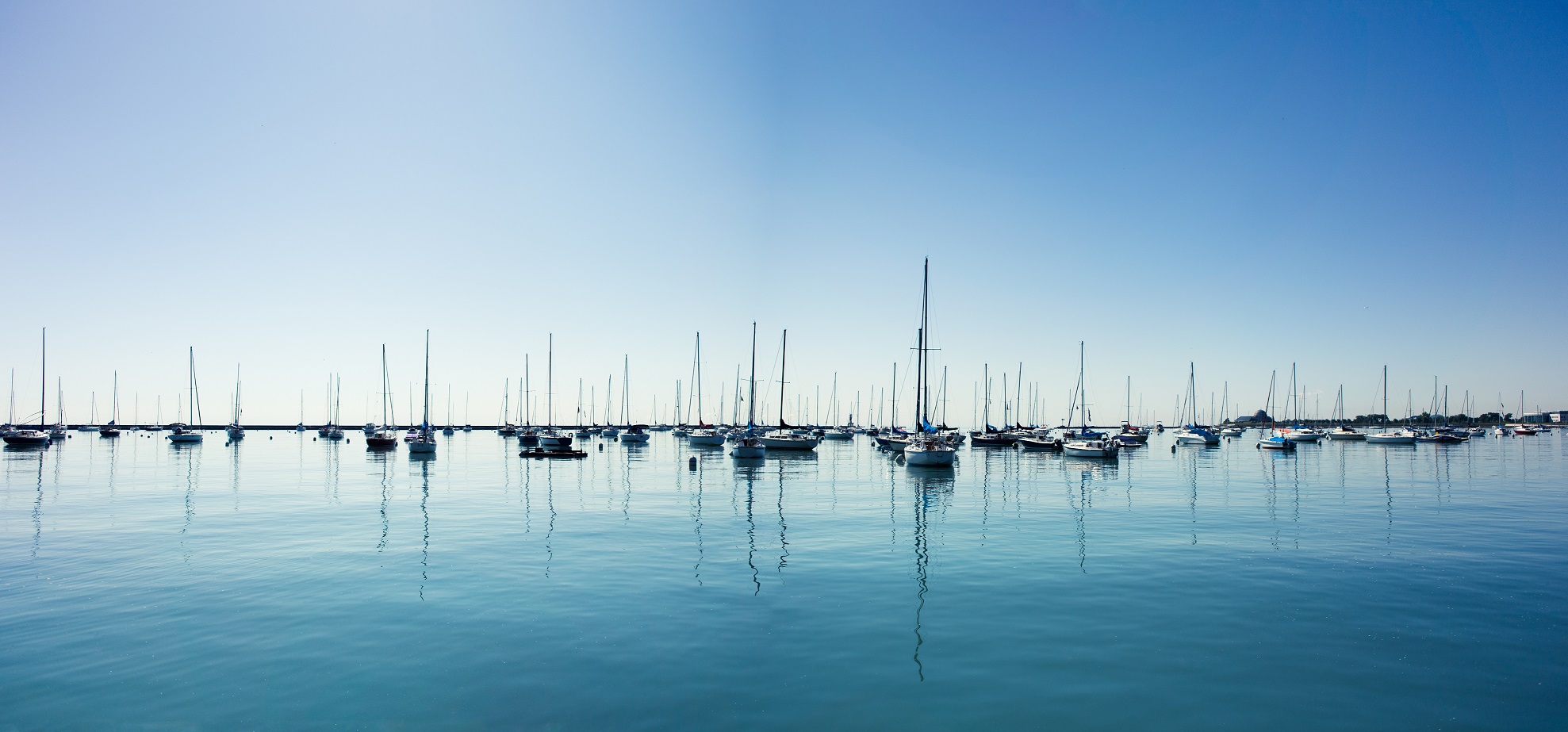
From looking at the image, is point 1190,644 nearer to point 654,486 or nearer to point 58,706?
point 58,706

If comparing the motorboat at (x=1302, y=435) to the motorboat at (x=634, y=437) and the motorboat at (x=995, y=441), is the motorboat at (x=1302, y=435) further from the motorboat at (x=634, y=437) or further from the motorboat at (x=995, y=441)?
the motorboat at (x=634, y=437)

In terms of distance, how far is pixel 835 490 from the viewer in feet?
154

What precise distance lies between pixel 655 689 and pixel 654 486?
3674 cm

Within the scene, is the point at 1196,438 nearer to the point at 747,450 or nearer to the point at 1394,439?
the point at 1394,439

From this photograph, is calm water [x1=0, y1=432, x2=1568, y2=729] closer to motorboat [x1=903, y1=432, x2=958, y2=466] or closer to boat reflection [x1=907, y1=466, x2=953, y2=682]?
boat reflection [x1=907, y1=466, x2=953, y2=682]

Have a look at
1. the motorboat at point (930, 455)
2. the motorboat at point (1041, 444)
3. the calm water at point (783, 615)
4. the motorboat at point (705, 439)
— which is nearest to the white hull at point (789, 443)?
the motorboat at point (705, 439)

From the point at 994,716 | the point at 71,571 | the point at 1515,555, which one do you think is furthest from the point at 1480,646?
the point at 71,571

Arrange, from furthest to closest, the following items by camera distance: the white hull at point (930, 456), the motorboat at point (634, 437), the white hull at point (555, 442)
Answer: the motorboat at point (634, 437) < the white hull at point (555, 442) < the white hull at point (930, 456)

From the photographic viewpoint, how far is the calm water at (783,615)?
1235 centimetres

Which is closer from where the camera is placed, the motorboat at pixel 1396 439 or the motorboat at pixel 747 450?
the motorboat at pixel 747 450

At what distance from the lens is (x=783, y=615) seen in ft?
57.9

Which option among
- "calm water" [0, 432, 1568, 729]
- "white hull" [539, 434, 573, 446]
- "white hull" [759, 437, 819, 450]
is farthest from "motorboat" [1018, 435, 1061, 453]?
"white hull" [539, 434, 573, 446]

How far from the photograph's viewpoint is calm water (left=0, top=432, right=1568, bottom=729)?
40.5 feet

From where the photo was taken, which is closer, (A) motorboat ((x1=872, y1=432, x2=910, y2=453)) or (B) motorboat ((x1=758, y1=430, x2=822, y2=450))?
(B) motorboat ((x1=758, y1=430, x2=822, y2=450))
